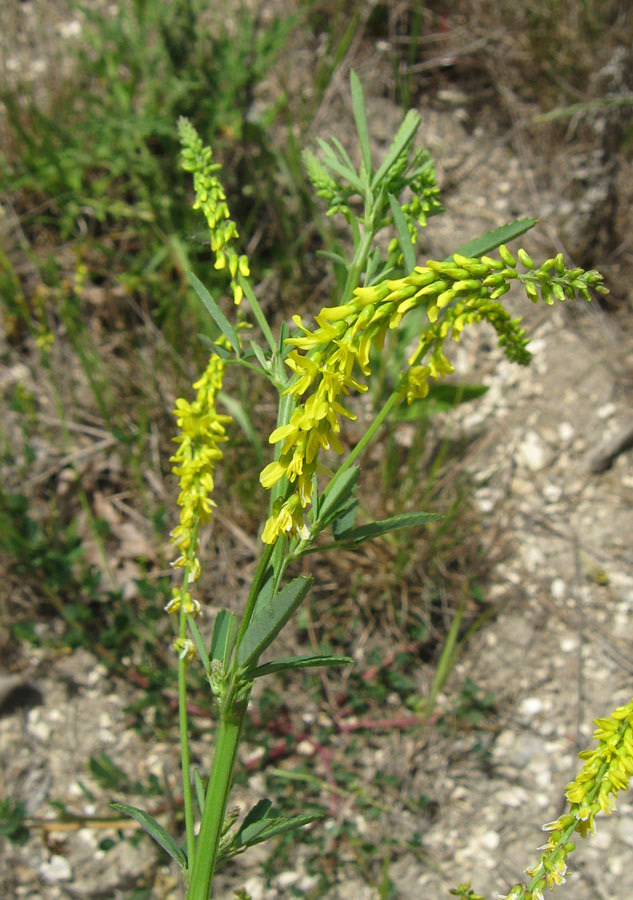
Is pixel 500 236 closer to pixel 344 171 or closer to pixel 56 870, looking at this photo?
pixel 344 171

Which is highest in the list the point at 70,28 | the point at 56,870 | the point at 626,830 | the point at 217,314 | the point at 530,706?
the point at 70,28

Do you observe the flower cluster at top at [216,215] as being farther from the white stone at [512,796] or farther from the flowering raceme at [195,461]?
the white stone at [512,796]

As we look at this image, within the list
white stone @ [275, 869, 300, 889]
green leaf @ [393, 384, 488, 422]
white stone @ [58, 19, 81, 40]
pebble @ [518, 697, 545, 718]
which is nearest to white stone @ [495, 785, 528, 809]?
pebble @ [518, 697, 545, 718]

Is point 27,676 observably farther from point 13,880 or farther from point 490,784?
point 490,784

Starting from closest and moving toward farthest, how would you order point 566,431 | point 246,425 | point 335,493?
point 335,493 → point 246,425 → point 566,431

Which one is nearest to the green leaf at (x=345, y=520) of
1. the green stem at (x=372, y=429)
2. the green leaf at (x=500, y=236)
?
the green stem at (x=372, y=429)

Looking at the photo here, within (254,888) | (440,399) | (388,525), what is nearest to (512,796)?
(254,888)

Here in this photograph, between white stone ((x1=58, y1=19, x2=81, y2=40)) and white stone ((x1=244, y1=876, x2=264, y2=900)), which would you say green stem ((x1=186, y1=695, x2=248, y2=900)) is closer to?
white stone ((x1=244, y1=876, x2=264, y2=900))
